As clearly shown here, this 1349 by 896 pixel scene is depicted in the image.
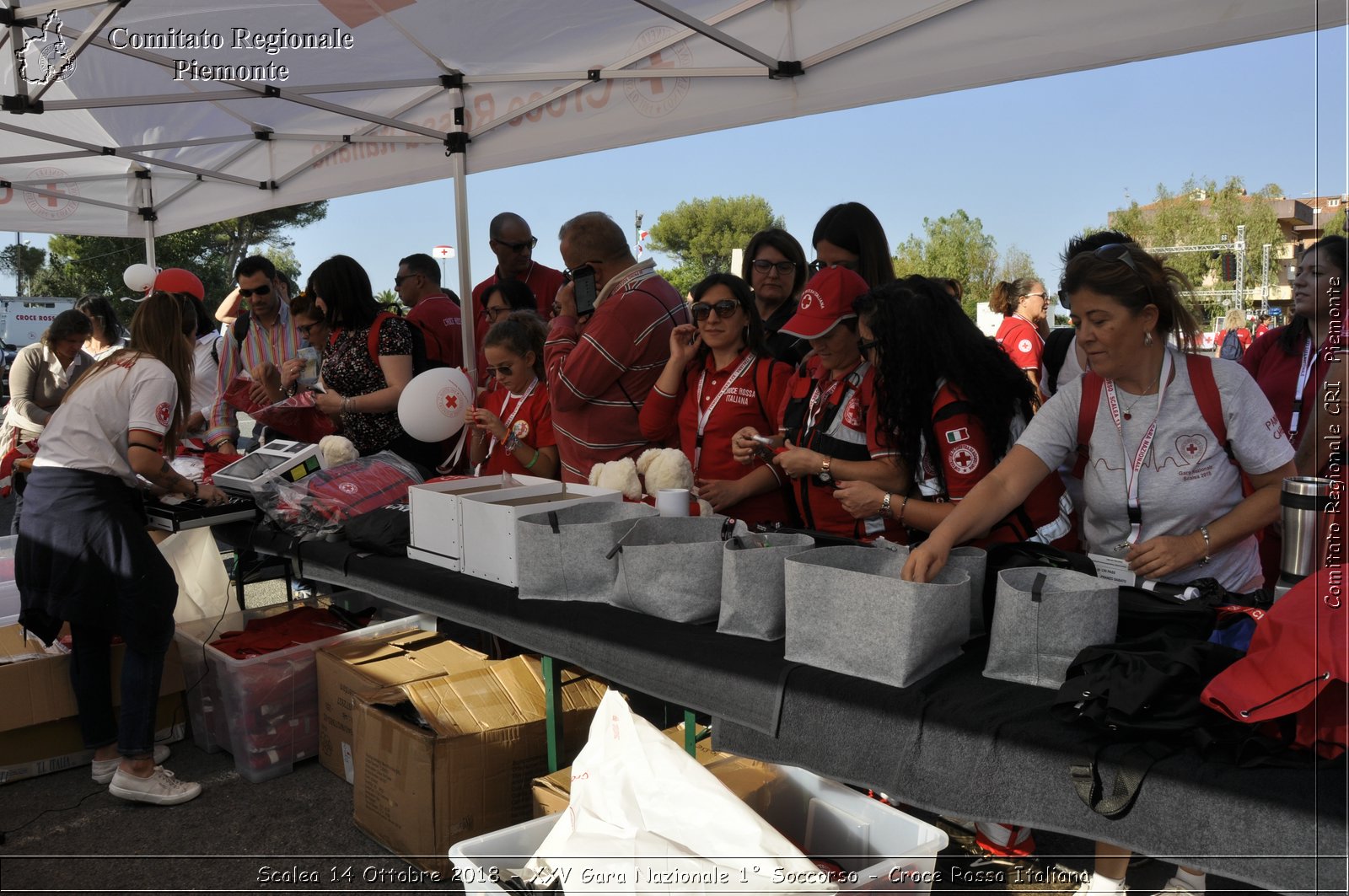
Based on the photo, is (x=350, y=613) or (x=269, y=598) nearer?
(x=350, y=613)

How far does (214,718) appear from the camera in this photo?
308 centimetres

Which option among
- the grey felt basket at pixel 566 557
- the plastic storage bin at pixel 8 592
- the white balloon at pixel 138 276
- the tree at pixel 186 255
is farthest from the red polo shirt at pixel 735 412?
the tree at pixel 186 255

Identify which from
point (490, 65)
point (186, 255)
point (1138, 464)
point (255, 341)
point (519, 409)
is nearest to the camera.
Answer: point (1138, 464)

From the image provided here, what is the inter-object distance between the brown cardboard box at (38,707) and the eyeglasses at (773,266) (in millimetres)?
2409

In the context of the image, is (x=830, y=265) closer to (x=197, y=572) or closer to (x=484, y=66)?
(x=484, y=66)

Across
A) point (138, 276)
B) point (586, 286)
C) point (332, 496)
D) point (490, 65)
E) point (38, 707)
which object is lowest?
point (38, 707)

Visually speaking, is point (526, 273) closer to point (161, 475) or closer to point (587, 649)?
point (161, 475)

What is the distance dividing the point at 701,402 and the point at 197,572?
221cm

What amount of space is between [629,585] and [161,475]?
162 centimetres

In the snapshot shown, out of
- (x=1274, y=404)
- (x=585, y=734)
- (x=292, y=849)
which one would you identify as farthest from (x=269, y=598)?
(x=1274, y=404)

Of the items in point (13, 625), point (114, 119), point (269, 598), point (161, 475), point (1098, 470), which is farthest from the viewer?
point (114, 119)

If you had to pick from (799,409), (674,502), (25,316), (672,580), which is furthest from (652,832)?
(25,316)

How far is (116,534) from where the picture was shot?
2.66 metres

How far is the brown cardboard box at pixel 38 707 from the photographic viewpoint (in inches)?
115
